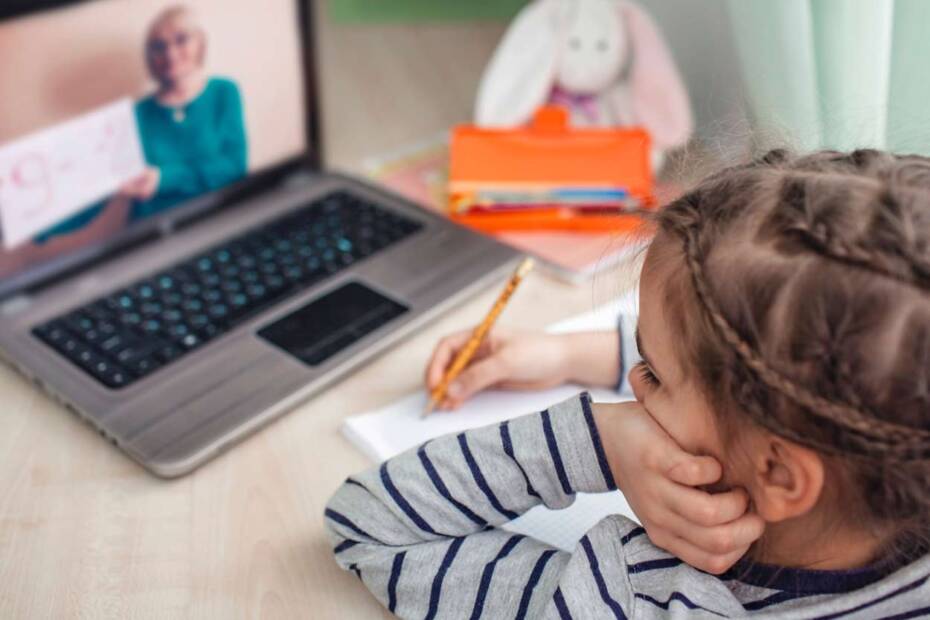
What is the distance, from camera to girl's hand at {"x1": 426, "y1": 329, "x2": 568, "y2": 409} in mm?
695

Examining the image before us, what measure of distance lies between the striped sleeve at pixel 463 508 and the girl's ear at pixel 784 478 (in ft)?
0.35

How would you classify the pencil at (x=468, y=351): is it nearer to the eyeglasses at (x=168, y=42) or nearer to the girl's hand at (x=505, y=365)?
the girl's hand at (x=505, y=365)

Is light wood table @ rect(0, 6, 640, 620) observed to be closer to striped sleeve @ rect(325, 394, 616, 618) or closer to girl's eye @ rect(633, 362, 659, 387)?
striped sleeve @ rect(325, 394, 616, 618)

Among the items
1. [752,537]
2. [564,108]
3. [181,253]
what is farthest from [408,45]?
[752,537]

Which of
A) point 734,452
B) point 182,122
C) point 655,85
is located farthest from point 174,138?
point 734,452

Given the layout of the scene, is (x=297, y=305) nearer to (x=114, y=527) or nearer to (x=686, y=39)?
(x=114, y=527)

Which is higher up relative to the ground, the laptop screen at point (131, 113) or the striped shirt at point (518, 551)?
the laptop screen at point (131, 113)

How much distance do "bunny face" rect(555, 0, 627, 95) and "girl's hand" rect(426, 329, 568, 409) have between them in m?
0.39

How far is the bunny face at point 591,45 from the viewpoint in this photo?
0.99 metres

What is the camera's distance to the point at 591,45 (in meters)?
1.00

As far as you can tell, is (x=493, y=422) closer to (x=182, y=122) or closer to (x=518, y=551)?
(x=518, y=551)

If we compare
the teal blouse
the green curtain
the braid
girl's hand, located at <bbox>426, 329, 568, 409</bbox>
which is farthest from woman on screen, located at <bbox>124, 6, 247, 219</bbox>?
Result: the braid

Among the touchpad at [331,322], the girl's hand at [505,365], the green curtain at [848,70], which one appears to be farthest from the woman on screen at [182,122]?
the green curtain at [848,70]

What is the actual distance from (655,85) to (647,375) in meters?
0.54
